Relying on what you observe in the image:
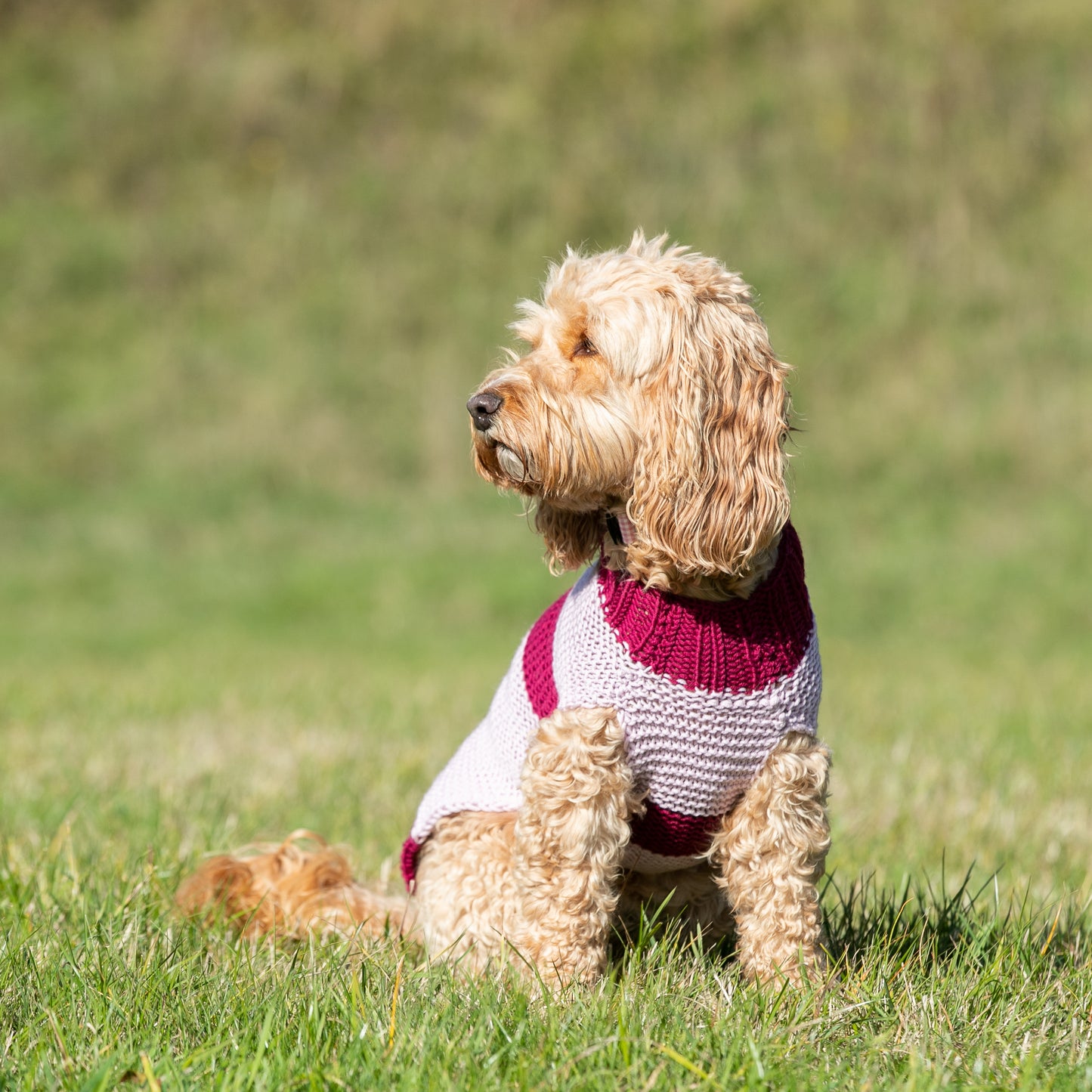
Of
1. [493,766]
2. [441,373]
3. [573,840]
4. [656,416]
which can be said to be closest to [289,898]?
[493,766]

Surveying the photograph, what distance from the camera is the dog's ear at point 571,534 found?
3248 mm

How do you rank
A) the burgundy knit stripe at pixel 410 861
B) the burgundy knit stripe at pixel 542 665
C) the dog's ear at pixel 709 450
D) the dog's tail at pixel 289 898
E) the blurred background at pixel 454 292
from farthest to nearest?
the blurred background at pixel 454 292 < the burgundy knit stripe at pixel 410 861 < the dog's tail at pixel 289 898 < the burgundy knit stripe at pixel 542 665 < the dog's ear at pixel 709 450

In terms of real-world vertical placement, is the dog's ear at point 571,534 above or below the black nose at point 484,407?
below

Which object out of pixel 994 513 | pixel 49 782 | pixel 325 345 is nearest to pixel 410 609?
pixel 325 345

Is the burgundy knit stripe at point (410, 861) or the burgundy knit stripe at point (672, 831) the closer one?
the burgundy knit stripe at point (672, 831)

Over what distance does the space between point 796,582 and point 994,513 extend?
9.29 meters

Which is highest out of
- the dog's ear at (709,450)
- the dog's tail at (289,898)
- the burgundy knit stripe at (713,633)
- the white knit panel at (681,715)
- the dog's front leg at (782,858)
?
the dog's ear at (709,450)

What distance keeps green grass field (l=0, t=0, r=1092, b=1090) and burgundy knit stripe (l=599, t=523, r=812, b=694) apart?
1296mm

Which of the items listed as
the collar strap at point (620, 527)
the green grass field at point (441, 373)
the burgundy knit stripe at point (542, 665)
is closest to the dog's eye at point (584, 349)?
the collar strap at point (620, 527)

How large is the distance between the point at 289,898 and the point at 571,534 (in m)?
1.10

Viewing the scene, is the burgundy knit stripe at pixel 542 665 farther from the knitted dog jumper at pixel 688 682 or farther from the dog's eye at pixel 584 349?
the dog's eye at pixel 584 349

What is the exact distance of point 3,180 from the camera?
1451 centimetres

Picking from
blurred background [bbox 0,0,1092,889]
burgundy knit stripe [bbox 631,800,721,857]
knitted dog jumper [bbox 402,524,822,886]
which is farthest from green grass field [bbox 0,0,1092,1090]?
knitted dog jumper [bbox 402,524,822,886]

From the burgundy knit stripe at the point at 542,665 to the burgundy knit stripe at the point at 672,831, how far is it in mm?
322
